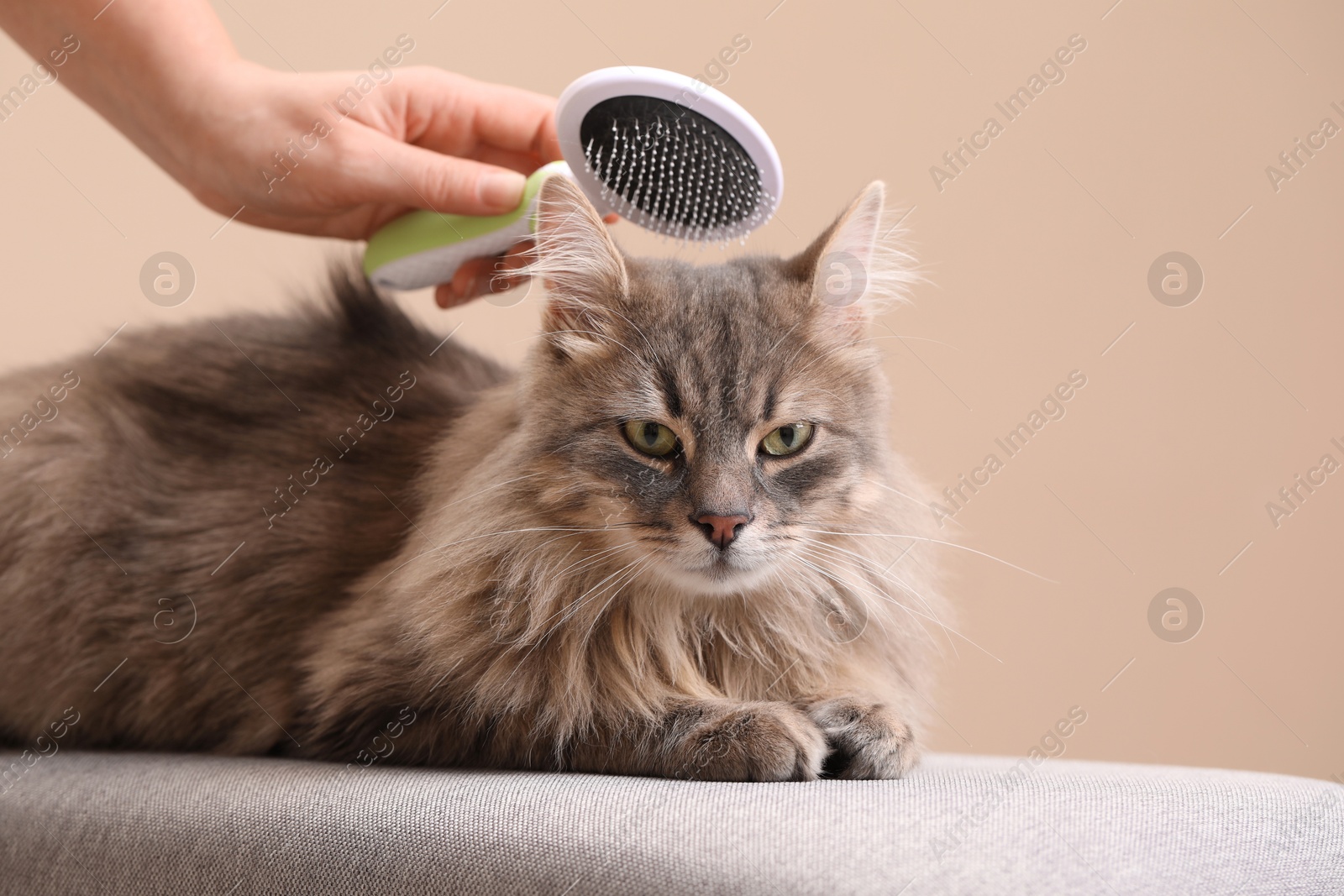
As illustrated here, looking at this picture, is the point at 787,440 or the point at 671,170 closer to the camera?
the point at 787,440

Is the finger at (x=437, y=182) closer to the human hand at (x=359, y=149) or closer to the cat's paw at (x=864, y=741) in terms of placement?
the human hand at (x=359, y=149)

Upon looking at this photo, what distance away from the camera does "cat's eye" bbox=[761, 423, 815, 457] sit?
142cm

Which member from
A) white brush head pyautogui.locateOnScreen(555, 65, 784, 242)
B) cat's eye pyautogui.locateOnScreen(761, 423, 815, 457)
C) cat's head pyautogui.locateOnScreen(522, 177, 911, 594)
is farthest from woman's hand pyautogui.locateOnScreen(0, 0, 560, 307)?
cat's eye pyautogui.locateOnScreen(761, 423, 815, 457)

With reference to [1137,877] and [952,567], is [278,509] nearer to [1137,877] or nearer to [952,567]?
[952,567]

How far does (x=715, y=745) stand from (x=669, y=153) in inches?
35.7

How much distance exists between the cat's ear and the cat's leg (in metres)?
0.61

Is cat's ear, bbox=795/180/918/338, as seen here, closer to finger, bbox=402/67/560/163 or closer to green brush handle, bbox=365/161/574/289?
green brush handle, bbox=365/161/574/289

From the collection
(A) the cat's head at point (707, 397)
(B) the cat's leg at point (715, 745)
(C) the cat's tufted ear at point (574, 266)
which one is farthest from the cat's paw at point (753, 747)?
(C) the cat's tufted ear at point (574, 266)

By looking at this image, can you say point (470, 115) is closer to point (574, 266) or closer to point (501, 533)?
point (574, 266)

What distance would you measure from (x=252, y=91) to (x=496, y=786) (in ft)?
4.49

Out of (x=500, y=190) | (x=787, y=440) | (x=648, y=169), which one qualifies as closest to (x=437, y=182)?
(x=500, y=190)

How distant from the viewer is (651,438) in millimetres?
1410

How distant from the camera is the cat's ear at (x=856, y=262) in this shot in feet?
4.96

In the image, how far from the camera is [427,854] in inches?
43.6
